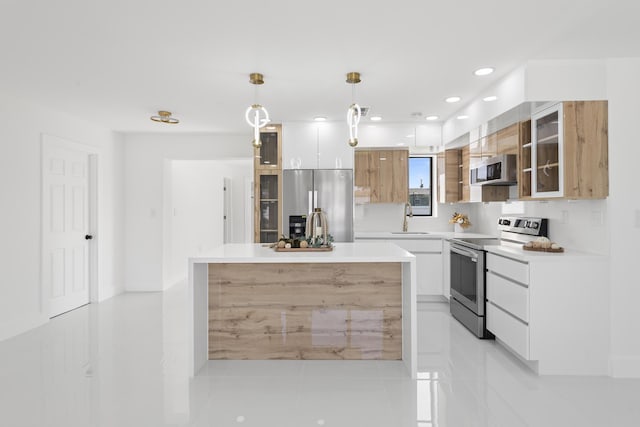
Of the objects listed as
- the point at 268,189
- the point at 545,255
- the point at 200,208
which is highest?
the point at 268,189

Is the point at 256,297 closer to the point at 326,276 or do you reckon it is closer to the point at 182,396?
the point at 326,276

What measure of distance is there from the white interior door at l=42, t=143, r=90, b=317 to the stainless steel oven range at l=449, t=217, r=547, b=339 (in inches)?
189

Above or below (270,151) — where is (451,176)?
below

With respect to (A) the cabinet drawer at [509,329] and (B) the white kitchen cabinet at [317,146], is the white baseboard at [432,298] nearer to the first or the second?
(A) the cabinet drawer at [509,329]

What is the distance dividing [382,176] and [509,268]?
2.71 m

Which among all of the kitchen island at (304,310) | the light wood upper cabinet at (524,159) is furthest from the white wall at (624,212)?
the kitchen island at (304,310)

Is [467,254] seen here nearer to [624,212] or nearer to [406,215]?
[624,212]

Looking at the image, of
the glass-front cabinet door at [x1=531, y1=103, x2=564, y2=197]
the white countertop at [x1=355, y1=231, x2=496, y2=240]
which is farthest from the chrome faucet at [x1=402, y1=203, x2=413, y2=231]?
the glass-front cabinet door at [x1=531, y1=103, x2=564, y2=197]

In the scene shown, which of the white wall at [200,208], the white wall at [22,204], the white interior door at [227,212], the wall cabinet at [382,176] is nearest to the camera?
the white wall at [22,204]

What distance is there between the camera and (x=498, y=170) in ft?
13.5

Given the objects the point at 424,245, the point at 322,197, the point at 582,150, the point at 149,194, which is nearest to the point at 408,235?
the point at 424,245

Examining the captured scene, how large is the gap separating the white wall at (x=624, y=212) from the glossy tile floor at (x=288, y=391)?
0.28 meters

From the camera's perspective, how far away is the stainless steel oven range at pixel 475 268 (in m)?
4.07

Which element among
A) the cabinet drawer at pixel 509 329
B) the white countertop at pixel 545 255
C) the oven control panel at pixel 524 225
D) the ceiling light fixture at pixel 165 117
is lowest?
the cabinet drawer at pixel 509 329
